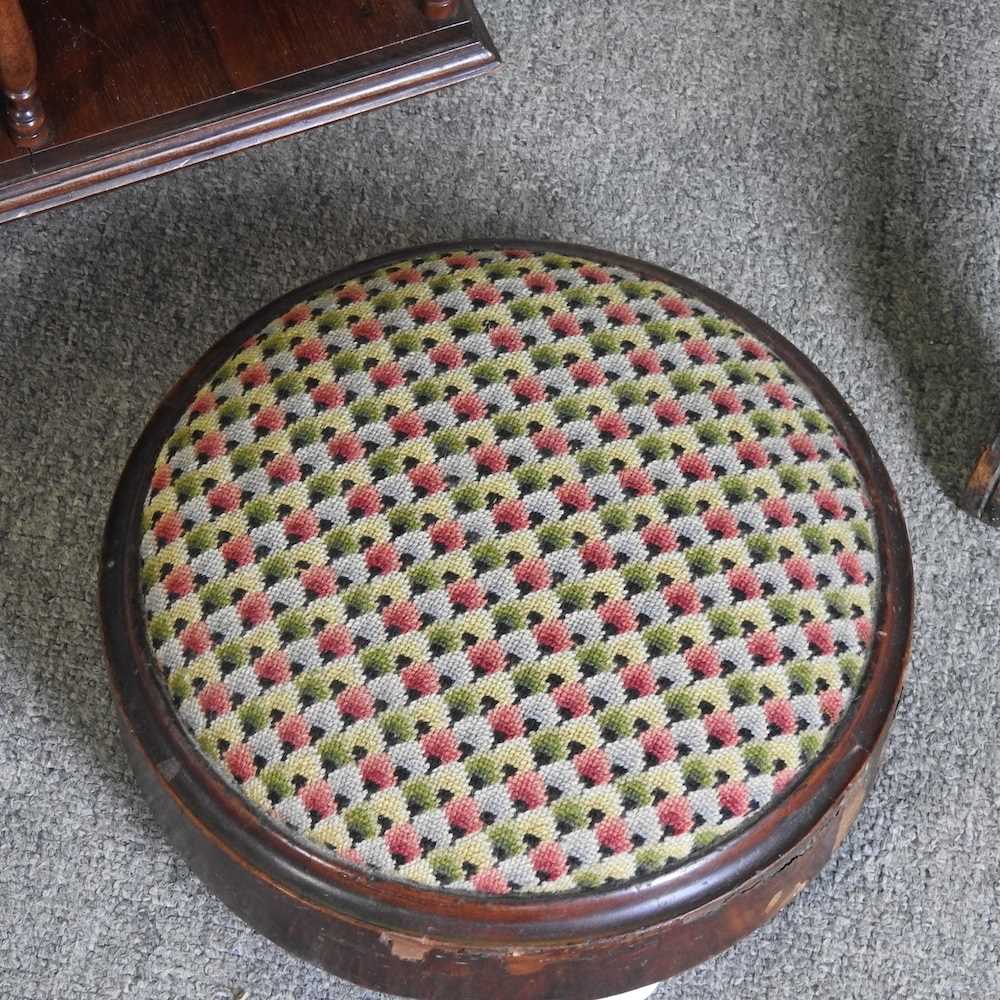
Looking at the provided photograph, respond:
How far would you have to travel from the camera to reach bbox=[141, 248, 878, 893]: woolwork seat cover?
0.70 m

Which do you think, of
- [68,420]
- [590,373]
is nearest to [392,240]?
[68,420]

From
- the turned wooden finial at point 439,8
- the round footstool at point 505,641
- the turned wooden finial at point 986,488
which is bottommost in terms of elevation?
the turned wooden finial at point 986,488

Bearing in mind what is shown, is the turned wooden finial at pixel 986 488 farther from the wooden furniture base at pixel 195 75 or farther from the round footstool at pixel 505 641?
the wooden furniture base at pixel 195 75

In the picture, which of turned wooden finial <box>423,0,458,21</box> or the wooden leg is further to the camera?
turned wooden finial <box>423,0,458,21</box>

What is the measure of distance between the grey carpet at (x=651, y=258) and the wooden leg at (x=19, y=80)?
0.18m

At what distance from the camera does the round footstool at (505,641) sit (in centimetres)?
70

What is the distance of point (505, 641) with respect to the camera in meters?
0.71

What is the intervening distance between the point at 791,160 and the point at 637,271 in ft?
1.45

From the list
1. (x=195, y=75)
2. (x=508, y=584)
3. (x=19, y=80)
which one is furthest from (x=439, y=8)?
(x=508, y=584)

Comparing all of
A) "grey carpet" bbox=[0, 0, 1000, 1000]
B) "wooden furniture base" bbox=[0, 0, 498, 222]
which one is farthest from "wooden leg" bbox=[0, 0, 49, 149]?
"grey carpet" bbox=[0, 0, 1000, 1000]

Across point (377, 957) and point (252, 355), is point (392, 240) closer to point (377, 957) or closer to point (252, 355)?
point (252, 355)

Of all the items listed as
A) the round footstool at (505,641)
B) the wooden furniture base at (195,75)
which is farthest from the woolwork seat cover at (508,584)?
Answer: the wooden furniture base at (195,75)

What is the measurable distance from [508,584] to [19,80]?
0.52 m

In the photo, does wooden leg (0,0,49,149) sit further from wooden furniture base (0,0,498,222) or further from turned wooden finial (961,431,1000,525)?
turned wooden finial (961,431,1000,525)
